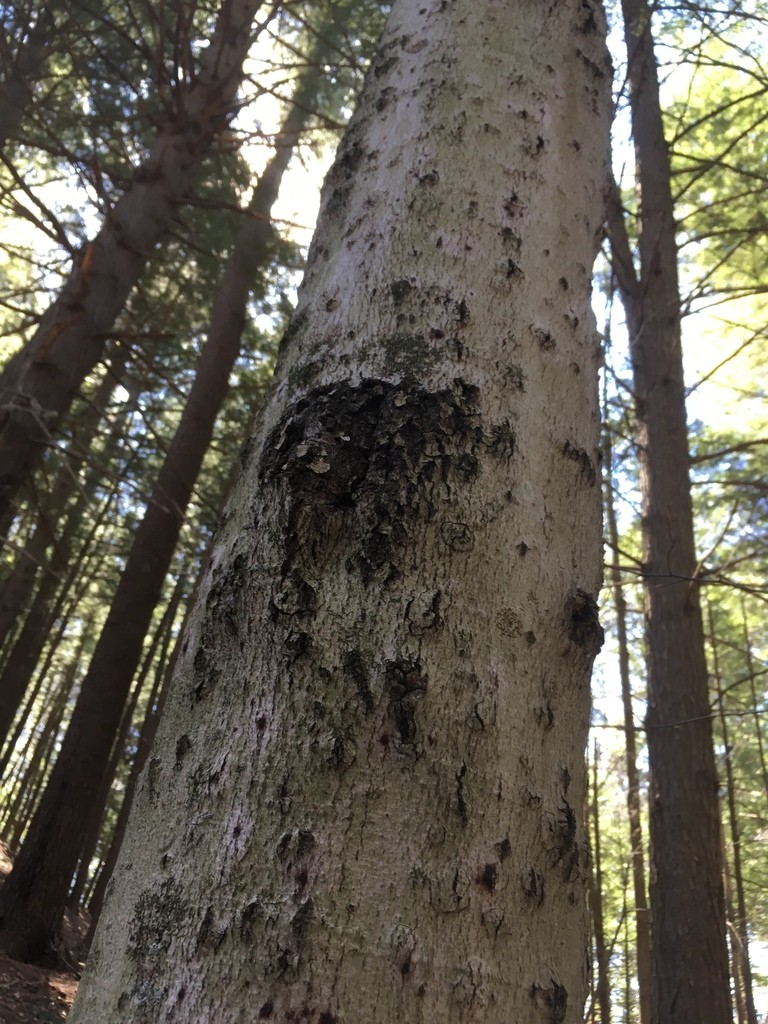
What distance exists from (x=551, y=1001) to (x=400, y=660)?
29cm

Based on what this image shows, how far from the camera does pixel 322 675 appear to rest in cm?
66

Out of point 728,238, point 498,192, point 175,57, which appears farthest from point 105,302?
point 728,238

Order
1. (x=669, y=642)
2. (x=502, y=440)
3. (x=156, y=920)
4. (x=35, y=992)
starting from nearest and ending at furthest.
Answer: (x=156, y=920)
(x=502, y=440)
(x=35, y=992)
(x=669, y=642)

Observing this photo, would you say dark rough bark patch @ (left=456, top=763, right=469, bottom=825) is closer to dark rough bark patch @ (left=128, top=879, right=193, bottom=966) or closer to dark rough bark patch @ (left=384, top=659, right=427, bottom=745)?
dark rough bark patch @ (left=384, top=659, right=427, bottom=745)

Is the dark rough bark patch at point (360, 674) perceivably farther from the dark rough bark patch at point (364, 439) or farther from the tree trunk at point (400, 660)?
the dark rough bark patch at point (364, 439)


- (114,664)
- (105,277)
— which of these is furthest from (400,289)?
(114,664)

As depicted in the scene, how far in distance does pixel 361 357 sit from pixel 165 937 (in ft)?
1.92

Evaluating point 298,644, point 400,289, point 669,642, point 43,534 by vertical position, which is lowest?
point 298,644

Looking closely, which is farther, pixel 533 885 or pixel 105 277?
pixel 105 277

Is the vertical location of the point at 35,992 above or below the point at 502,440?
below

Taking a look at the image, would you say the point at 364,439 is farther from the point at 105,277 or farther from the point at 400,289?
the point at 105,277

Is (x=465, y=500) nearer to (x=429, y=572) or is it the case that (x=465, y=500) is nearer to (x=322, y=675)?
(x=429, y=572)

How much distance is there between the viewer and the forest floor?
396 centimetres

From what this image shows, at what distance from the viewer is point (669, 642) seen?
16.5ft
